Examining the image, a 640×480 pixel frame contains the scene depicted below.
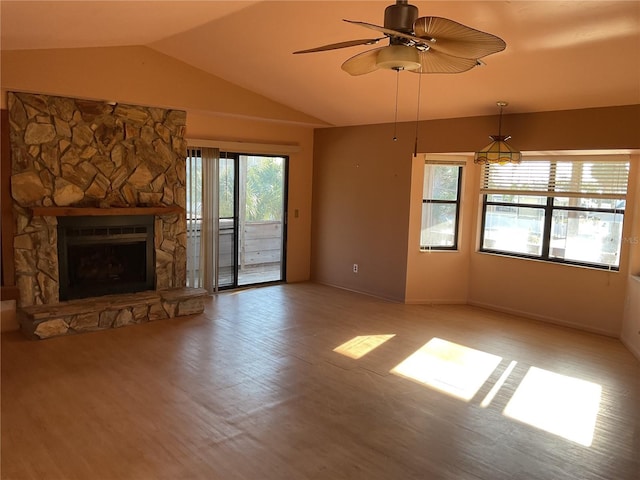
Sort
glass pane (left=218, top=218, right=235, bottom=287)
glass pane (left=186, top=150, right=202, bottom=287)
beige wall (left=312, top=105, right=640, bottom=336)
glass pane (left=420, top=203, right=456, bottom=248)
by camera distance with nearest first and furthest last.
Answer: beige wall (left=312, top=105, right=640, bottom=336)
glass pane (left=186, top=150, right=202, bottom=287)
glass pane (left=420, top=203, right=456, bottom=248)
glass pane (left=218, top=218, right=235, bottom=287)

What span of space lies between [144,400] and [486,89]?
13.7ft

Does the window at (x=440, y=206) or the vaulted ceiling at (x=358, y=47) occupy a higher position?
the vaulted ceiling at (x=358, y=47)

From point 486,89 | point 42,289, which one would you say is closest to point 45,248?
point 42,289

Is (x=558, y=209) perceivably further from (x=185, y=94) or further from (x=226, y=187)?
(x=185, y=94)

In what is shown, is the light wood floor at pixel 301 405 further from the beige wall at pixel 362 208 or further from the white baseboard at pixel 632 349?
the beige wall at pixel 362 208

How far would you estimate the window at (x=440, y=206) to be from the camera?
6445 millimetres

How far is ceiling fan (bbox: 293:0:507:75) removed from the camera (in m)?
2.11

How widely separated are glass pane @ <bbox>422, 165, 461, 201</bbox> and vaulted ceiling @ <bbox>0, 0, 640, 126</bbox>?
758 millimetres

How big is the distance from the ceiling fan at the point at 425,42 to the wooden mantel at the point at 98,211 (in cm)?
369

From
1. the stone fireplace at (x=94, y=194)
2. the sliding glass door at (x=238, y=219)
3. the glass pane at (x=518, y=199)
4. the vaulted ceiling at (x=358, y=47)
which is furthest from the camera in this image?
the sliding glass door at (x=238, y=219)

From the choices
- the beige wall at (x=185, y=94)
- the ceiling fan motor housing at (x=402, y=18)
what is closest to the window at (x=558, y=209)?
the beige wall at (x=185, y=94)

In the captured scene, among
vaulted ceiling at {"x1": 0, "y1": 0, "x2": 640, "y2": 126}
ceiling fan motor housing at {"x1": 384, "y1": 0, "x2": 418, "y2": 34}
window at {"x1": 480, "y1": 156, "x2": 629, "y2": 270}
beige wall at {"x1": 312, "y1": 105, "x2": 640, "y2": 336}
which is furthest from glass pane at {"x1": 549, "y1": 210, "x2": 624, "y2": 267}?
ceiling fan motor housing at {"x1": 384, "y1": 0, "x2": 418, "y2": 34}

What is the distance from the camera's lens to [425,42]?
2.28m

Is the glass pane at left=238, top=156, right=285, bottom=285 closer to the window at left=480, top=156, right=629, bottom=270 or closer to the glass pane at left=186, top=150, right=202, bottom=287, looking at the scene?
the glass pane at left=186, top=150, right=202, bottom=287
